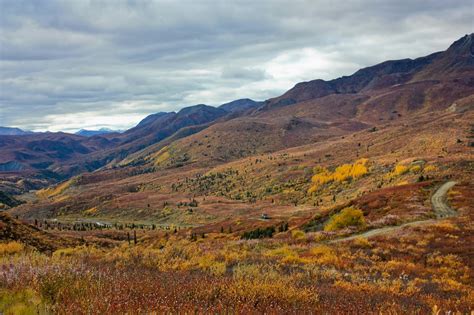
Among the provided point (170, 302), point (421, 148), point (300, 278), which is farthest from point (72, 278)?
point (421, 148)

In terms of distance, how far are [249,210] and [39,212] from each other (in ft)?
244

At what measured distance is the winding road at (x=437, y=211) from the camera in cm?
2652

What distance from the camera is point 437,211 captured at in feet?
107

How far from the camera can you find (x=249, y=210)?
77.1 meters

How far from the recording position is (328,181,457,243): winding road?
26.5m

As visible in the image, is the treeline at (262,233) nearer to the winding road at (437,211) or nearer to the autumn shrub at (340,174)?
the winding road at (437,211)

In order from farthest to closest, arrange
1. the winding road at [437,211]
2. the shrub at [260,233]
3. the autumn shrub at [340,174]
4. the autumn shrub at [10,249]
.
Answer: the autumn shrub at [340,174] → the shrub at [260,233] → the winding road at [437,211] → the autumn shrub at [10,249]

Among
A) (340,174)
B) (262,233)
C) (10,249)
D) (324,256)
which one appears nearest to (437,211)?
(262,233)

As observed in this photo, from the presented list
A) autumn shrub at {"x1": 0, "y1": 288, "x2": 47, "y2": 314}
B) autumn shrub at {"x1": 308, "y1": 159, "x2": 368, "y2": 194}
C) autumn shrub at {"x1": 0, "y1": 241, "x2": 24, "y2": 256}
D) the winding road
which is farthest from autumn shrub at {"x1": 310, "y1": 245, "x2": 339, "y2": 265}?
autumn shrub at {"x1": 308, "y1": 159, "x2": 368, "y2": 194}

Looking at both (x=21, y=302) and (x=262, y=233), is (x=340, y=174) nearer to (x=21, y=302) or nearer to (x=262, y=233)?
(x=262, y=233)

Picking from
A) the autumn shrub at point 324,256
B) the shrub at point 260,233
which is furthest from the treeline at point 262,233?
the autumn shrub at point 324,256

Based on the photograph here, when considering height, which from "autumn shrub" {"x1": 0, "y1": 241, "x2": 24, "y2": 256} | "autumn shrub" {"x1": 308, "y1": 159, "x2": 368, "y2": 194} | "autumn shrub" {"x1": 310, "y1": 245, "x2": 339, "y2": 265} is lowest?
"autumn shrub" {"x1": 308, "y1": 159, "x2": 368, "y2": 194}

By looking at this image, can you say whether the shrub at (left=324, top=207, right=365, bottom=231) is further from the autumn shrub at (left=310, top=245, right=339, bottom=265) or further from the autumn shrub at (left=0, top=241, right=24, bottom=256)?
the autumn shrub at (left=0, top=241, right=24, bottom=256)

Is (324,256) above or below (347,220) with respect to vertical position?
above
